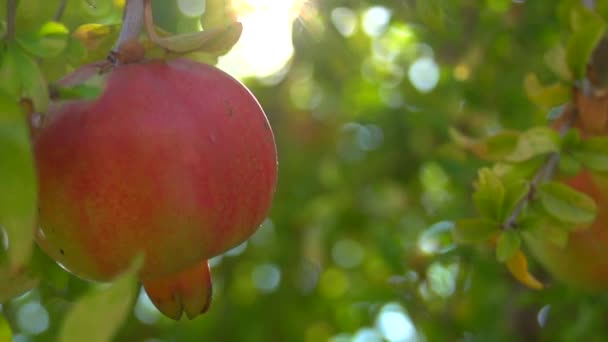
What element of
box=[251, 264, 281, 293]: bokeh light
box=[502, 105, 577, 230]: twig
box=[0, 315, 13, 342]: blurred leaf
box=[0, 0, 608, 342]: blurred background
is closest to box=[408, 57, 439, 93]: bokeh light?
box=[0, 0, 608, 342]: blurred background

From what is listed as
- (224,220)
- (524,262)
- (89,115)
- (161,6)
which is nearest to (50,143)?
(89,115)

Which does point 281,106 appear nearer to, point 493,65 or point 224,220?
point 493,65

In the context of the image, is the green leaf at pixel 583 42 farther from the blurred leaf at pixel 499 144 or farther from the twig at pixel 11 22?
the twig at pixel 11 22

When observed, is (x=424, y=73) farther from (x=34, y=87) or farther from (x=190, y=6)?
(x=34, y=87)

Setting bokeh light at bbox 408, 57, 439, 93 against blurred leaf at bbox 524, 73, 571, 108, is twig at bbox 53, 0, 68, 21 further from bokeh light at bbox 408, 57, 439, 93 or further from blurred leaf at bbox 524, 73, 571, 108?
bokeh light at bbox 408, 57, 439, 93

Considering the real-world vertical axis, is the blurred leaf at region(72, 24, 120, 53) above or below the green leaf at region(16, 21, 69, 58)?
below

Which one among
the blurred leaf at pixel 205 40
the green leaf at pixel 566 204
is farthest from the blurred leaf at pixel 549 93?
the blurred leaf at pixel 205 40

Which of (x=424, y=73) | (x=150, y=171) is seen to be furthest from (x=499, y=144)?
(x=424, y=73)
